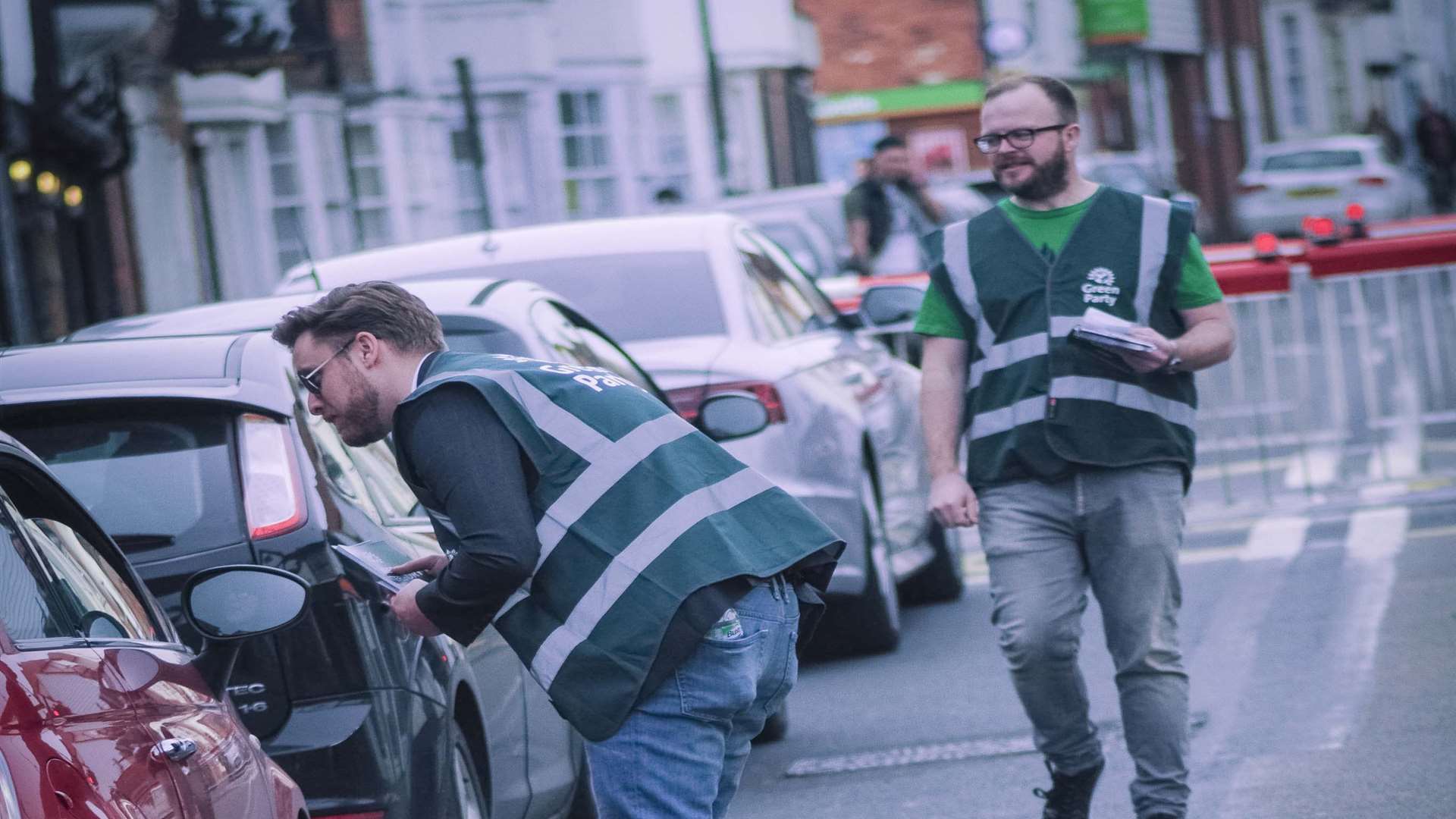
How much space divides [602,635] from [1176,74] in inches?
2108

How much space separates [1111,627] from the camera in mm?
5504

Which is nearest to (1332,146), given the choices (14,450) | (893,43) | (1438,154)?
(893,43)

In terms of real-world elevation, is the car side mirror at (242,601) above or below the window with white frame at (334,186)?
below

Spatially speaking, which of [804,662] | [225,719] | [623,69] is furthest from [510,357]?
[623,69]

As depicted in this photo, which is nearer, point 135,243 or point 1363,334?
point 1363,334

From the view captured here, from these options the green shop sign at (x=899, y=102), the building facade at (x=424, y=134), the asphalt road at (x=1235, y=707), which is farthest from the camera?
the green shop sign at (x=899, y=102)

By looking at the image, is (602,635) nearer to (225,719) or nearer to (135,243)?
(225,719)

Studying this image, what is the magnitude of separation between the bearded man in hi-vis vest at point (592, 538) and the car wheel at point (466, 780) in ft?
3.22

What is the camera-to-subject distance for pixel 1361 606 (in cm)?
895

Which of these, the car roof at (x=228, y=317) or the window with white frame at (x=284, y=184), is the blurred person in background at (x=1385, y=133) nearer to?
the window with white frame at (x=284, y=184)

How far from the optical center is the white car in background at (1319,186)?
40.6 m

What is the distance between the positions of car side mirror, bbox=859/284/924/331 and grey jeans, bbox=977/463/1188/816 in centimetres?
306

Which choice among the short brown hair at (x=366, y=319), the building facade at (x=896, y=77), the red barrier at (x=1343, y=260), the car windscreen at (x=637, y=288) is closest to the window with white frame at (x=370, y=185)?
the building facade at (x=896, y=77)

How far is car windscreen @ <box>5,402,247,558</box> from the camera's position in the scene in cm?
457
